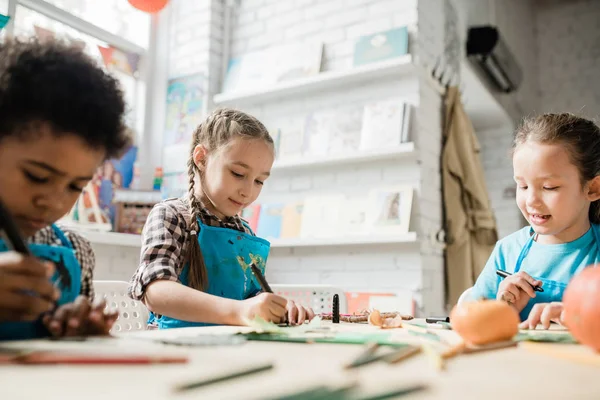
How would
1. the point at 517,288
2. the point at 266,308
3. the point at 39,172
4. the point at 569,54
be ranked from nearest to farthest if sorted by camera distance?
the point at 39,172
the point at 266,308
the point at 517,288
the point at 569,54

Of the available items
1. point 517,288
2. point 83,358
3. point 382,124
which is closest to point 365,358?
point 83,358

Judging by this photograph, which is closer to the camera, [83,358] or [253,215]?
[83,358]

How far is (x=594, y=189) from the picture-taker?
51.3 inches

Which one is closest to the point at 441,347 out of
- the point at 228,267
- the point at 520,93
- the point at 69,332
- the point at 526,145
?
the point at 69,332

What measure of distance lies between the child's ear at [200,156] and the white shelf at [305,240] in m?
1.31

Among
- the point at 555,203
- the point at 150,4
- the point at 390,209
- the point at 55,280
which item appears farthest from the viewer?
the point at 390,209

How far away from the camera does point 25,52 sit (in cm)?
65

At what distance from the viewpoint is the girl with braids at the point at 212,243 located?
0.94 metres

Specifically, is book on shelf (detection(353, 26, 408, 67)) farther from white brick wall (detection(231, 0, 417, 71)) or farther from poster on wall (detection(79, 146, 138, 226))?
poster on wall (detection(79, 146, 138, 226))

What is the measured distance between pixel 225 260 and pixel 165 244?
0.18 meters

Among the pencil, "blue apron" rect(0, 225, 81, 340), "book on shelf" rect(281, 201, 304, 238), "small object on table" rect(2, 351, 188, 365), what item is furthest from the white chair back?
"book on shelf" rect(281, 201, 304, 238)

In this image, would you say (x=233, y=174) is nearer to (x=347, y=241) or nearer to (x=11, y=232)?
(x=11, y=232)

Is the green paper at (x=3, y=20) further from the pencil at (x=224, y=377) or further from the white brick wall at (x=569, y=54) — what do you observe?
the white brick wall at (x=569, y=54)

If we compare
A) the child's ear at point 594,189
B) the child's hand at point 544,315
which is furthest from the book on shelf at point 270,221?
the child's hand at point 544,315
